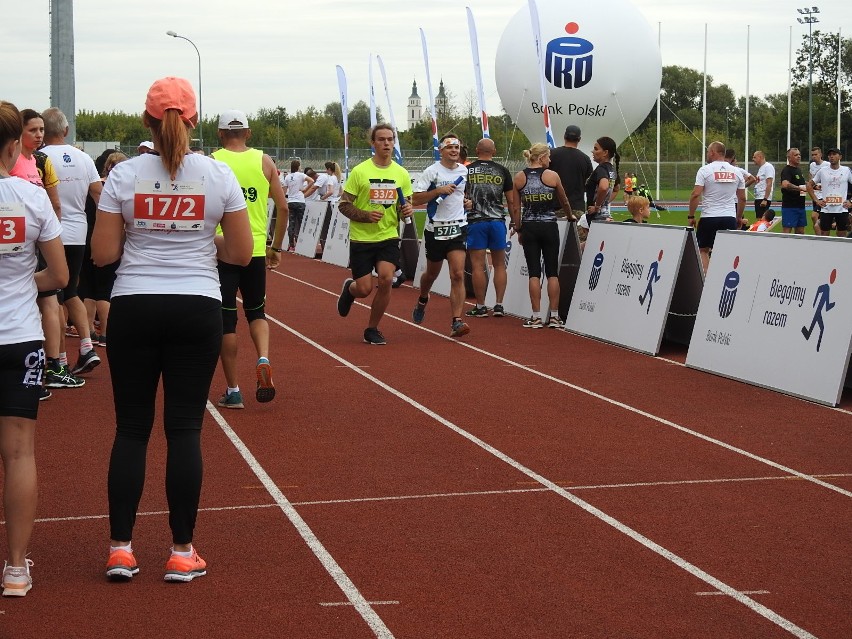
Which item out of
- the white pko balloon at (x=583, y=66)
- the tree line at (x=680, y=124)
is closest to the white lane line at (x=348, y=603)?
the white pko balloon at (x=583, y=66)

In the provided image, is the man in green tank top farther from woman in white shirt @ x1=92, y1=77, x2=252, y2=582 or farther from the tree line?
the tree line

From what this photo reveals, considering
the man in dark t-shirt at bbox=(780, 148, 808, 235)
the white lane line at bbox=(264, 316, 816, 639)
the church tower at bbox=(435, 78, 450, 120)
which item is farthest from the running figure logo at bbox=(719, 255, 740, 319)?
the church tower at bbox=(435, 78, 450, 120)

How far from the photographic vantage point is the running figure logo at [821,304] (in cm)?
985

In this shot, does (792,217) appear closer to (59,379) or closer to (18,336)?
(59,379)

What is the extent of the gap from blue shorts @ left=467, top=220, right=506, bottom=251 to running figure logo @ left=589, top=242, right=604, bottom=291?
4.45ft

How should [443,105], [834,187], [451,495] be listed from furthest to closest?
[443,105]
[834,187]
[451,495]

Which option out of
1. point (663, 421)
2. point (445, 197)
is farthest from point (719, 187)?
point (663, 421)

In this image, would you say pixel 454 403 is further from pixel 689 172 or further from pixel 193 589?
pixel 689 172

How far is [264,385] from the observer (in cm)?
927

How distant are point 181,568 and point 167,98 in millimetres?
1917

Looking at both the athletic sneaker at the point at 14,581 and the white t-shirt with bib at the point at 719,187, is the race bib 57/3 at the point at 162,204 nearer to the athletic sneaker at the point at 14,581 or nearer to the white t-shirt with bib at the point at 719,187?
Answer: the athletic sneaker at the point at 14,581

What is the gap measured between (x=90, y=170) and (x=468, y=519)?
5.98 m

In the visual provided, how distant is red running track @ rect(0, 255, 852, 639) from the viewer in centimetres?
496

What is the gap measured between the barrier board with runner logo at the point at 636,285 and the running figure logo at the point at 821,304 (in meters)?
2.30
